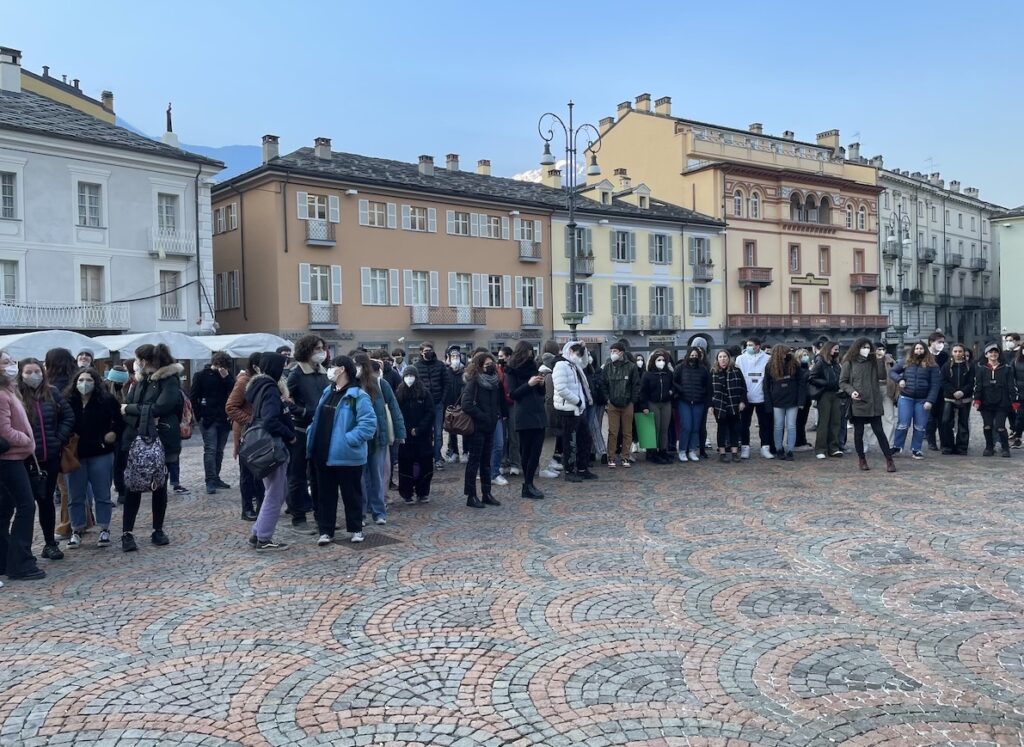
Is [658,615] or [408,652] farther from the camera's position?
[658,615]

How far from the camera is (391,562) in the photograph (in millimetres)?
6945

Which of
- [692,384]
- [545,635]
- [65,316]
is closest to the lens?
Result: [545,635]

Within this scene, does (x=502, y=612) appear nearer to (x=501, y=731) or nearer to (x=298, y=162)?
Result: (x=501, y=731)

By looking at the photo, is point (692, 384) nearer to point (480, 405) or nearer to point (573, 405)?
point (573, 405)

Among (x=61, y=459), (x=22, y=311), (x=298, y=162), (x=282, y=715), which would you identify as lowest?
(x=282, y=715)

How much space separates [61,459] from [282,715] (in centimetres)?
466

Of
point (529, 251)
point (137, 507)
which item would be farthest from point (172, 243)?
point (137, 507)

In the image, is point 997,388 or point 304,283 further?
point 304,283

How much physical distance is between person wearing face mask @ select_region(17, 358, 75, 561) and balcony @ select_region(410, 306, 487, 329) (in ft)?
99.1

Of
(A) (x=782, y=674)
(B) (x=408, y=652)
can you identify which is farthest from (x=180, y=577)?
(A) (x=782, y=674)

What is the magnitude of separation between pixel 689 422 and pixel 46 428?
8.95 m

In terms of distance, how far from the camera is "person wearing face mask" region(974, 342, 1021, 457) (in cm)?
1266

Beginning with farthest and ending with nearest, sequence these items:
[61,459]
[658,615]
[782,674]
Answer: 1. [61,459]
2. [658,615]
3. [782,674]

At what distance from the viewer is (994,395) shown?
41.6ft
